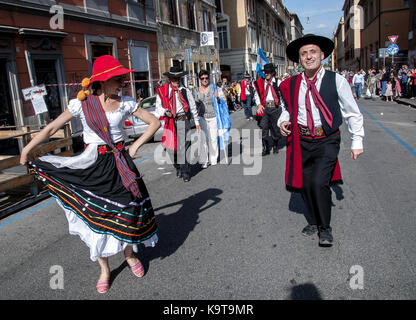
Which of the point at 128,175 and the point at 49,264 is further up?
the point at 128,175

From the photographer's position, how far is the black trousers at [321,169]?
3697mm

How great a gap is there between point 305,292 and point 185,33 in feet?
81.1

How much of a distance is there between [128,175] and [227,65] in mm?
39160

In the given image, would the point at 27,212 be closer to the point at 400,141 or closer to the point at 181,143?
the point at 181,143

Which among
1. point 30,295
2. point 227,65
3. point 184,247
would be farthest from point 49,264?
point 227,65

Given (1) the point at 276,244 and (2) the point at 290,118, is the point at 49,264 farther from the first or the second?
(2) the point at 290,118

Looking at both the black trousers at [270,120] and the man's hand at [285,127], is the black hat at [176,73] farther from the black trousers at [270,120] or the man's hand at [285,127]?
the man's hand at [285,127]

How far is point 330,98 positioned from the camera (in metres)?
3.57

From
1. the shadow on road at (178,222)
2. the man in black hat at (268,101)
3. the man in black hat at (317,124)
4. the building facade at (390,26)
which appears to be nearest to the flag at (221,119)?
the man in black hat at (268,101)

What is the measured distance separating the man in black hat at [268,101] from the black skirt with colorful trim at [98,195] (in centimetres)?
520

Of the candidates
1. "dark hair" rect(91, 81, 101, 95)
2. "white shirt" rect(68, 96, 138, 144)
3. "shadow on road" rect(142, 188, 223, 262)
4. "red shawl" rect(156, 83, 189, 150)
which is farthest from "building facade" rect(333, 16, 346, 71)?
"dark hair" rect(91, 81, 101, 95)

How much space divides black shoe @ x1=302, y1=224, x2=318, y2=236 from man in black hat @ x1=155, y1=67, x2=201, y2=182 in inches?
118

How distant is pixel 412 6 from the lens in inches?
1226
